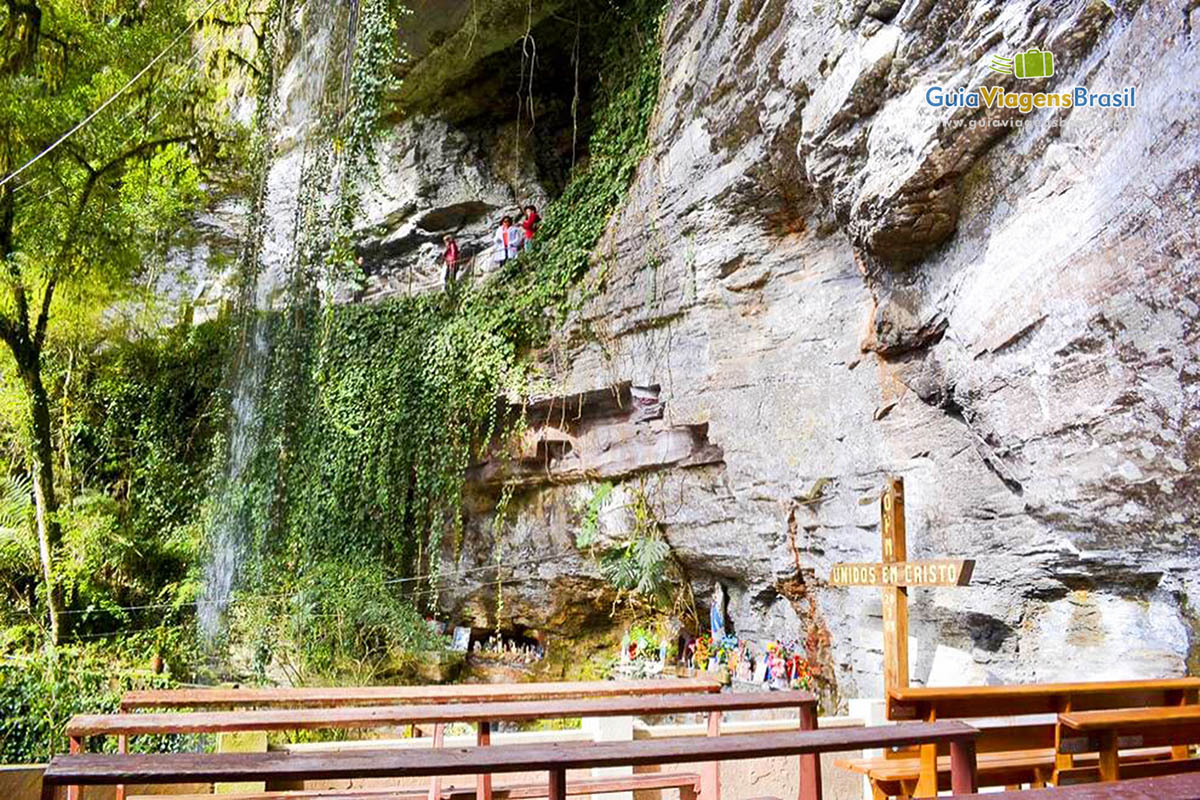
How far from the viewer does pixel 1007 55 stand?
5211 millimetres

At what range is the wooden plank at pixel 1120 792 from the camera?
1.50 meters

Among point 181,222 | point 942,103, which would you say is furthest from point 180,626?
point 942,103

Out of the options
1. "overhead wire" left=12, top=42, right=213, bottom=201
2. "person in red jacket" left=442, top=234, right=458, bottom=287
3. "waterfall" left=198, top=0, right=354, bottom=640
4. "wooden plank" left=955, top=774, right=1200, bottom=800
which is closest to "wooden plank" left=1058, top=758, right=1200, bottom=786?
"wooden plank" left=955, top=774, right=1200, bottom=800

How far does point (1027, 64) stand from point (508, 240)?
7.59 meters

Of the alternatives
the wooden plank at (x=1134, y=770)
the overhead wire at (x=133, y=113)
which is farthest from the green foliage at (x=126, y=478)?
the wooden plank at (x=1134, y=770)

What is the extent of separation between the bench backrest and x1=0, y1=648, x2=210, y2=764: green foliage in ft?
21.0

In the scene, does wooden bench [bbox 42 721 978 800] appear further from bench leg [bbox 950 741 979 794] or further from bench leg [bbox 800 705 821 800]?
bench leg [bbox 800 705 821 800]

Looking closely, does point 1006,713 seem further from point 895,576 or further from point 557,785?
point 557,785

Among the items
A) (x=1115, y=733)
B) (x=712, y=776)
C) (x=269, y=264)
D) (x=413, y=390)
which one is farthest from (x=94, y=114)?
(x=1115, y=733)

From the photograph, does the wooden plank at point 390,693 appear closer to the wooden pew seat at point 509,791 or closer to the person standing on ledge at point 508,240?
the wooden pew seat at point 509,791

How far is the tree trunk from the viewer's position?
10625 millimetres

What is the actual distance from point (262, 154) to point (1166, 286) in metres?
14.3

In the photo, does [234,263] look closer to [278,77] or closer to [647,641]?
[278,77]

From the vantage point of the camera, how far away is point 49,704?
25.6 feet
